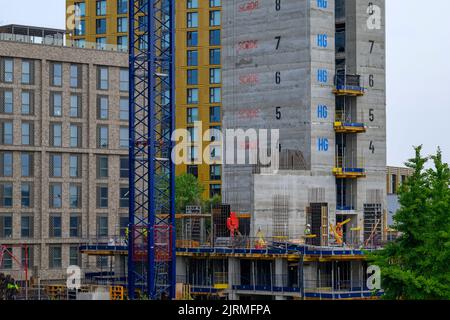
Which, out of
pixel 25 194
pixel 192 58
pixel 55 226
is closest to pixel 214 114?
pixel 192 58

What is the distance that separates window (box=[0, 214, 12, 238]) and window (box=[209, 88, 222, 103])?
2040 inches

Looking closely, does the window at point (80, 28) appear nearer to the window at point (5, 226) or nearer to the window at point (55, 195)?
the window at point (55, 195)

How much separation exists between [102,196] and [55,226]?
25.3ft

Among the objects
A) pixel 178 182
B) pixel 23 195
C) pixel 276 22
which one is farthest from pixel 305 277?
pixel 178 182

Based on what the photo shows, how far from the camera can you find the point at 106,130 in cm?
14462

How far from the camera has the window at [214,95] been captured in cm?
17925

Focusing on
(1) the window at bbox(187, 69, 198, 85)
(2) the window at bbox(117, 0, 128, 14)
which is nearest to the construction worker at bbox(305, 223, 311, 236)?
(1) the window at bbox(187, 69, 198, 85)

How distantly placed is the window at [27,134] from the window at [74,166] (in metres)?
5.98

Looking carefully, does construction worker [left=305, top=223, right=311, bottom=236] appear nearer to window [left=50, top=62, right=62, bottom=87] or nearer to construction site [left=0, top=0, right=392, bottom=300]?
construction site [left=0, top=0, right=392, bottom=300]

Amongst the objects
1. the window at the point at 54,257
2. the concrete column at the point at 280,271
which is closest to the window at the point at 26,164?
the window at the point at 54,257

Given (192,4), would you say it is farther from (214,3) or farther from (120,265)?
(120,265)

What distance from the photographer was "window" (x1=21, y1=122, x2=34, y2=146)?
138m
